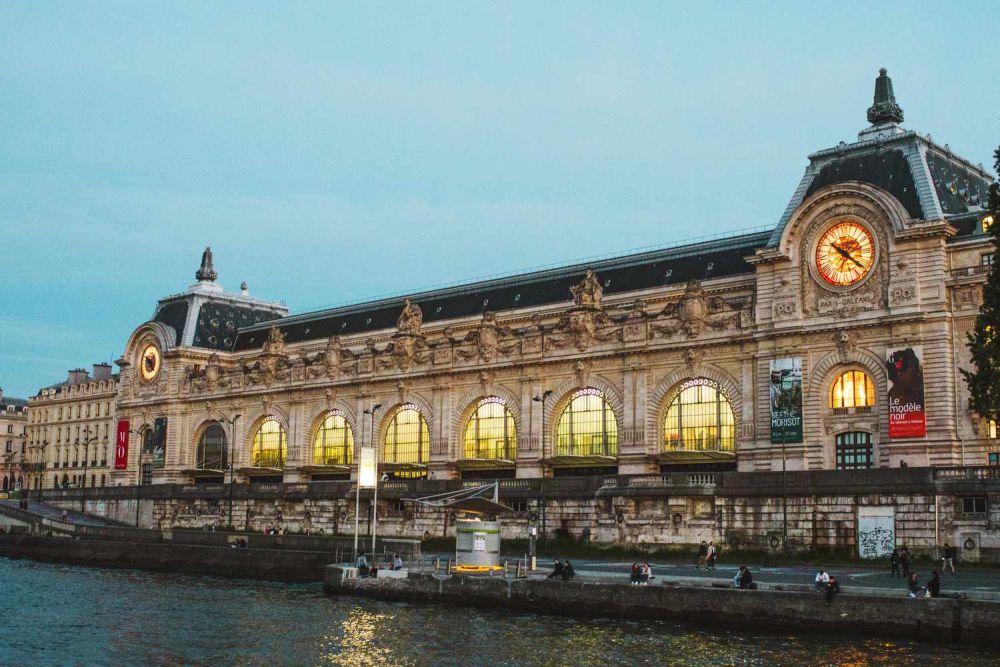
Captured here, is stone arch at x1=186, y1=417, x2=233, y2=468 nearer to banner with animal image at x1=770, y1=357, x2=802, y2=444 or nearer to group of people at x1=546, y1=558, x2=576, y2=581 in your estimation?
banner with animal image at x1=770, y1=357, x2=802, y2=444

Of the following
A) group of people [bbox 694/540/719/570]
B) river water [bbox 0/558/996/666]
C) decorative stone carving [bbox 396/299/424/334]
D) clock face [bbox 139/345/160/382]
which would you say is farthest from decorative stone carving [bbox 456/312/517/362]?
clock face [bbox 139/345/160/382]

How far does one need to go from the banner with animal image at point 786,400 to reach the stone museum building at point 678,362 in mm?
103

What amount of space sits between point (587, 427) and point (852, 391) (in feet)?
68.2

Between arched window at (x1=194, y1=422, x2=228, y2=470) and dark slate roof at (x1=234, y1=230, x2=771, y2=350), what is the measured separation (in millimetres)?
11368

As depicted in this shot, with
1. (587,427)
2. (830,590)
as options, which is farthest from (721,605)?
(587,427)

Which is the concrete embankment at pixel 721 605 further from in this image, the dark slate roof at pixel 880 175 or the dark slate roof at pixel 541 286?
the dark slate roof at pixel 541 286

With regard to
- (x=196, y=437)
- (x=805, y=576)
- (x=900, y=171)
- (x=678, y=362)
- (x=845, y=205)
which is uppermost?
(x=900, y=171)

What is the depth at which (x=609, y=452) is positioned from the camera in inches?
3290

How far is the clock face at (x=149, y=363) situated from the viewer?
124m

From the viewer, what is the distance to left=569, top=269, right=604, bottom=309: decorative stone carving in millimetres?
87750

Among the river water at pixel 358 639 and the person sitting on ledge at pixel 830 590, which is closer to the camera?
the river water at pixel 358 639

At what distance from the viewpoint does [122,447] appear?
12625 cm

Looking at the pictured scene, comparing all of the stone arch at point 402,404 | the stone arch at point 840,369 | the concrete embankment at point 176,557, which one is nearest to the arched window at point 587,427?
the stone arch at point 402,404

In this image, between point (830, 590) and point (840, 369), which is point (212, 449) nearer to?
point (840, 369)
